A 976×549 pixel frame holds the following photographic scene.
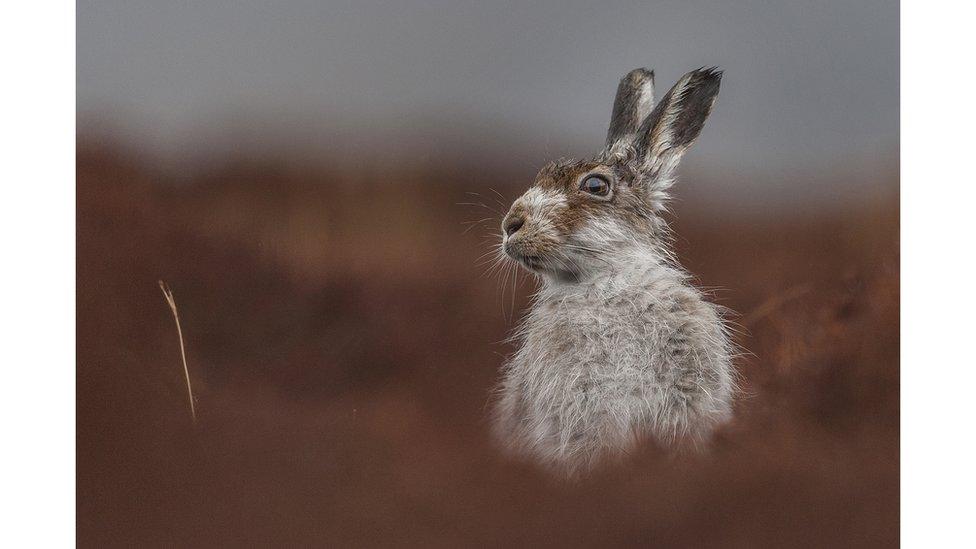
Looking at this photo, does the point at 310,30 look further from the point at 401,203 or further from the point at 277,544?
the point at 277,544

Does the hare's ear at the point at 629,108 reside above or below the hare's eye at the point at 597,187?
above

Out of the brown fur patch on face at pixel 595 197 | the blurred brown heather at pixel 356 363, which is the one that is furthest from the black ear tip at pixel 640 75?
the blurred brown heather at pixel 356 363

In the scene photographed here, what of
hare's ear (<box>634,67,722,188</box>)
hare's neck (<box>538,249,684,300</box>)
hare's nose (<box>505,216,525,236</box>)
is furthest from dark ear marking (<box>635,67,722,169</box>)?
hare's nose (<box>505,216,525,236</box>)

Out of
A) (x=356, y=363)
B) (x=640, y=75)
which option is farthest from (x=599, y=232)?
(x=356, y=363)

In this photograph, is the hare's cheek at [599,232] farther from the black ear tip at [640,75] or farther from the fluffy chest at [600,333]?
the black ear tip at [640,75]

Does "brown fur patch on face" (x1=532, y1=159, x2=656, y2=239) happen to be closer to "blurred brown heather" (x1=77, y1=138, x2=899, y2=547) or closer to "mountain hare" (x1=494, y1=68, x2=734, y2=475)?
"mountain hare" (x1=494, y1=68, x2=734, y2=475)

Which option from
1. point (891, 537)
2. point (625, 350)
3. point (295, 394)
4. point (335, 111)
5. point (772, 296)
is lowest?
point (891, 537)

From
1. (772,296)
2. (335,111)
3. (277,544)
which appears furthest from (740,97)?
(277,544)

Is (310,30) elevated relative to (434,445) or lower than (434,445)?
elevated
